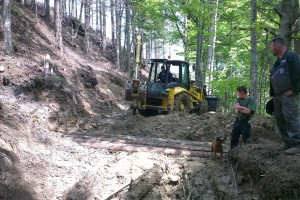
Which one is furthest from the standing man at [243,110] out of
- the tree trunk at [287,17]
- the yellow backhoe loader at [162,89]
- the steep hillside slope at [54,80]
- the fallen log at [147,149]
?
the yellow backhoe loader at [162,89]

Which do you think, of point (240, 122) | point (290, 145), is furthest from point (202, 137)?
point (290, 145)

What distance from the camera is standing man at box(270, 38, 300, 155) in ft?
15.8

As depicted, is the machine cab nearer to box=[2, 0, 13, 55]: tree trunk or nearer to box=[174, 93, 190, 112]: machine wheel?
box=[174, 93, 190, 112]: machine wheel

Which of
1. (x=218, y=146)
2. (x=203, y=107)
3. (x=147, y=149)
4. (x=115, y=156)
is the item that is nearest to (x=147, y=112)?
(x=203, y=107)

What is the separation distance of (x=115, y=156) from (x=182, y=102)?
655 centimetres

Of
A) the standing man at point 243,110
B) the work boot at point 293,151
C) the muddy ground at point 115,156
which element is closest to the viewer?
the work boot at point 293,151

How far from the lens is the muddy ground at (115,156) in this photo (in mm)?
5117

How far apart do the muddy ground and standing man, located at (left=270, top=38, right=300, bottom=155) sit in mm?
289

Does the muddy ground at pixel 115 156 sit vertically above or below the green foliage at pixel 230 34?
below

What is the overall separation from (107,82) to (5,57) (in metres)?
8.76

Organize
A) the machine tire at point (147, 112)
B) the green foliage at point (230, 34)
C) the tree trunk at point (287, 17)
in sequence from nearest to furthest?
the tree trunk at point (287, 17)
the green foliage at point (230, 34)
the machine tire at point (147, 112)

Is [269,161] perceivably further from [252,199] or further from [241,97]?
[241,97]

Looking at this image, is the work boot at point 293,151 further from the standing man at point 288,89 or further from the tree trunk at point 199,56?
the tree trunk at point 199,56

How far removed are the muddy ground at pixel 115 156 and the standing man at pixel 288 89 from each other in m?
0.29
